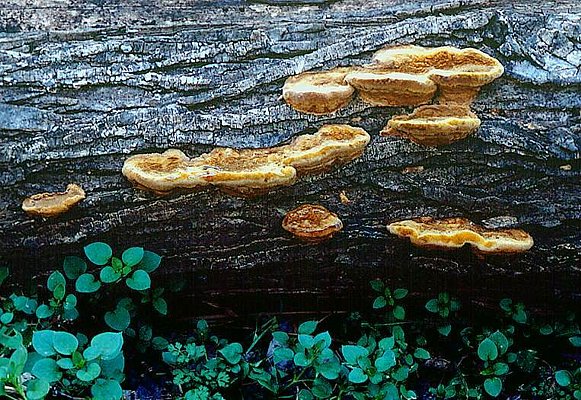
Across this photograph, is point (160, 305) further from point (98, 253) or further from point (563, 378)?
point (563, 378)

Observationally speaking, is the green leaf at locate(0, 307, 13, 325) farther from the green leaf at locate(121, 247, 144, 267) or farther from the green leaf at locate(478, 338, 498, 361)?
the green leaf at locate(478, 338, 498, 361)

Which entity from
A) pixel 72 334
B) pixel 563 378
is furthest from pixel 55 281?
pixel 563 378

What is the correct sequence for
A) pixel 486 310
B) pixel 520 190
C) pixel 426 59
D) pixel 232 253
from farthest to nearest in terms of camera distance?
pixel 486 310, pixel 232 253, pixel 520 190, pixel 426 59

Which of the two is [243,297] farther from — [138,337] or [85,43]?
[85,43]

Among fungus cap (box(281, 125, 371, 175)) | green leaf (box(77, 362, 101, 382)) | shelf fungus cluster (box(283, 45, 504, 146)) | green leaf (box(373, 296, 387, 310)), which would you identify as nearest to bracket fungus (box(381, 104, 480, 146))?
shelf fungus cluster (box(283, 45, 504, 146))

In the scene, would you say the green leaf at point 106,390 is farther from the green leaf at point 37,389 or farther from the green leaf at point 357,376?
the green leaf at point 357,376

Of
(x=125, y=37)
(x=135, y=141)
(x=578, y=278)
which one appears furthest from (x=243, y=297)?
(x=578, y=278)

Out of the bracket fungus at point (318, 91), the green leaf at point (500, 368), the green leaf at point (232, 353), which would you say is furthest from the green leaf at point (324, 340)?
the bracket fungus at point (318, 91)

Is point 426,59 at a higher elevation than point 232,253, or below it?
higher
